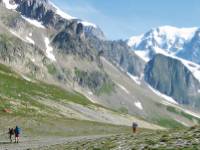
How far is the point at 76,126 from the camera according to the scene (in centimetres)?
13600

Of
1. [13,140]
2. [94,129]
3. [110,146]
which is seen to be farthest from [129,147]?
[94,129]

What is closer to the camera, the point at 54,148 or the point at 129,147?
the point at 129,147

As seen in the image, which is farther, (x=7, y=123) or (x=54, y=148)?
(x=7, y=123)

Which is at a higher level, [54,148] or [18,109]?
[18,109]

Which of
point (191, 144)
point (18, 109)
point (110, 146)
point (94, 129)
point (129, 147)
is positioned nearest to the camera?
point (191, 144)

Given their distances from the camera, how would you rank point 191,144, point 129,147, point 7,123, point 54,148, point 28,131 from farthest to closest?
point 7,123 < point 28,131 < point 54,148 < point 129,147 < point 191,144

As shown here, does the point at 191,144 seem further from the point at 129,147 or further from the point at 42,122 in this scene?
the point at 42,122

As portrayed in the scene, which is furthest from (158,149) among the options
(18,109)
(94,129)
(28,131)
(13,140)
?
(18,109)

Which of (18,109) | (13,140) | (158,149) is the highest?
(18,109)

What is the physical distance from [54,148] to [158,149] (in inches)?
744

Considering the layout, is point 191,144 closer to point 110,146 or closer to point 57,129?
point 110,146

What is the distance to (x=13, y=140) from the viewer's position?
85562 mm

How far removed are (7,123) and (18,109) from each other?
75588 mm

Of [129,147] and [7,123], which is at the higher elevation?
[7,123]
